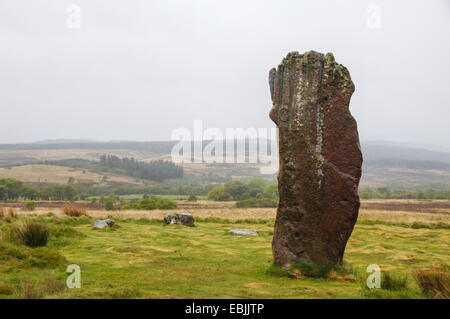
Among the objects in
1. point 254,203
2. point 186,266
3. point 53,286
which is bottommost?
point 254,203

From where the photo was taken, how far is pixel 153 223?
20859 millimetres

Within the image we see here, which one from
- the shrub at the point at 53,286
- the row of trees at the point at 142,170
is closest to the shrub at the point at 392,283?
the shrub at the point at 53,286

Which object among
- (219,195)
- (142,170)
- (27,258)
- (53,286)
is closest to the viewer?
(53,286)

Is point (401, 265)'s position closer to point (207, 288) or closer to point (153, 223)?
point (207, 288)

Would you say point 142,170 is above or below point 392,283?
below

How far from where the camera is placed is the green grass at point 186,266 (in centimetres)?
711

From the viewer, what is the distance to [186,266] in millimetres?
10062

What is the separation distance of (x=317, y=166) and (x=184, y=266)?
433 cm

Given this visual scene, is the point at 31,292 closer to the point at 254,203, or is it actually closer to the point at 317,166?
the point at 317,166

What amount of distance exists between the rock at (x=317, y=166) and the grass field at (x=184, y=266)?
77cm

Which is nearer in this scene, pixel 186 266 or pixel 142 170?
pixel 186 266

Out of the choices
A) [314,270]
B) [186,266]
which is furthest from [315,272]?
[186,266]
